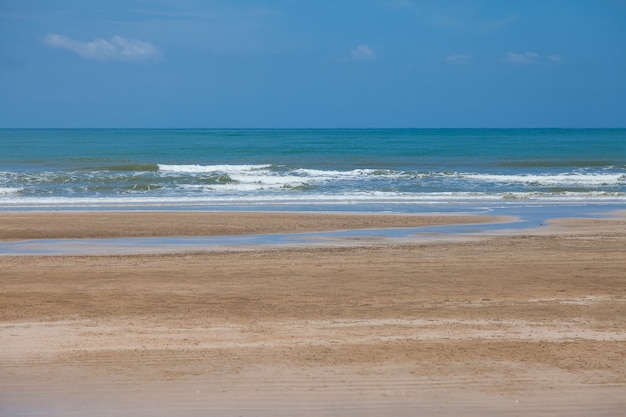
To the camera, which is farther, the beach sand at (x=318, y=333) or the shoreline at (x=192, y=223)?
the shoreline at (x=192, y=223)

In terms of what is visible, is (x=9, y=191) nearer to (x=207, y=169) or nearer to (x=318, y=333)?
(x=207, y=169)

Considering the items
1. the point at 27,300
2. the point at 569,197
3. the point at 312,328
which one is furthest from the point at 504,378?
the point at 569,197

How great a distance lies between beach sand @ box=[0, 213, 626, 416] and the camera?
6875 mm

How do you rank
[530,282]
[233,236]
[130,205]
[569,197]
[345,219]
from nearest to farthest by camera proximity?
[530,282] → [233,236] → [345,219] → [130,205] → [569,197]

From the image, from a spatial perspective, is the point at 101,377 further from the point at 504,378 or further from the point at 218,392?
the point at 504,378

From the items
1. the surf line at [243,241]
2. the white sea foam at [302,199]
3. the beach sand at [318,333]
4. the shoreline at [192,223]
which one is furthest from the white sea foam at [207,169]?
the beach sand at [318,333]

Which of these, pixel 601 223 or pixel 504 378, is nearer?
pixel 504 378

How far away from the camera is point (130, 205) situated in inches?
976

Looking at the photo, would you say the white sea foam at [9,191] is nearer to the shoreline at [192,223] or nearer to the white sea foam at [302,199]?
the white sea foam at [302,199]

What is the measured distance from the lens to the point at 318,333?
8844 millimetres

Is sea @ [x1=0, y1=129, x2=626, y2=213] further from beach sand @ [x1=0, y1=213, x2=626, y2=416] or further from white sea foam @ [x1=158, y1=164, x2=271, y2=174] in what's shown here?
beach sand @ [x1=0, y1=213, x2=626, y2=416]

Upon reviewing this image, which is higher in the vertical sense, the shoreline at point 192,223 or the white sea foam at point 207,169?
the shoreline at point 192,223

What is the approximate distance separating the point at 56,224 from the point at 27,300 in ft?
29.1

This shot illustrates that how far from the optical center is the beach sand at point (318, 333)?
6.88 metres
